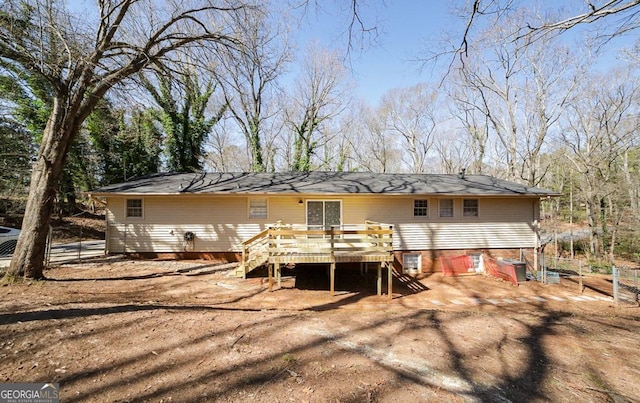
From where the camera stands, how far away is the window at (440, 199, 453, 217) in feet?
37.9

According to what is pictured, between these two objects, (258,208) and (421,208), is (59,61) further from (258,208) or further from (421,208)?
(421,208)

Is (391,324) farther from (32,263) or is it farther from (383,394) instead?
(32,263)

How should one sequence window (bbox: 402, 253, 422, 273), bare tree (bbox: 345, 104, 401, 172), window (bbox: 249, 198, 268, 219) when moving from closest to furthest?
window (bbox: 249, 198, 268, 219), window (bbox: 402, 253, 422, 273), bare tree (bbox: 345, 104, 401, 172)

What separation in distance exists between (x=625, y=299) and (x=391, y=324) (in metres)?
9.69

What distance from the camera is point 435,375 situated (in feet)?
10.0

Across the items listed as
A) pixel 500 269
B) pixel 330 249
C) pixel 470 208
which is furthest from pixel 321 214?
pixel 500 269

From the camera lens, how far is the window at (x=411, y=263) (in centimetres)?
1130

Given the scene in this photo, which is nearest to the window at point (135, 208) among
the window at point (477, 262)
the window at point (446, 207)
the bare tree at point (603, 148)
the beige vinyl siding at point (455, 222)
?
the beige vinyl siding at point (455, 222)

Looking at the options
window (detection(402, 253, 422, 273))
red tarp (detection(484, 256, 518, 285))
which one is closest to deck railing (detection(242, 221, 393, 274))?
window (detection(402, 253, 422, 273))

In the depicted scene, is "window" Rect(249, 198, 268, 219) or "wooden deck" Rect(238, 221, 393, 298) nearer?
"wooden deck" Rect(238, 221, 393, 298)

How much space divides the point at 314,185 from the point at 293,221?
1705mm

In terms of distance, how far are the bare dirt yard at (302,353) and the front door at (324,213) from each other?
5.64 meters

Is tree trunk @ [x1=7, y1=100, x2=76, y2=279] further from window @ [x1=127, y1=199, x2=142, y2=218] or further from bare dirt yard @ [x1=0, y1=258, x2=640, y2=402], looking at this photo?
window @ [x1=127, y1=199, x2=142, y2=218]

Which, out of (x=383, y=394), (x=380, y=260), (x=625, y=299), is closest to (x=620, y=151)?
(x=625, y=299)
